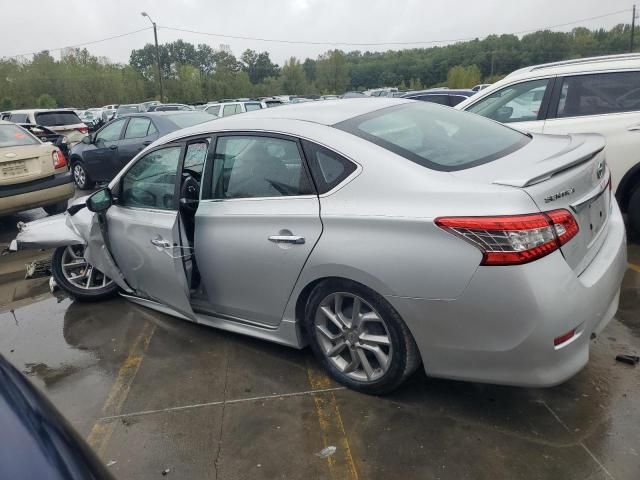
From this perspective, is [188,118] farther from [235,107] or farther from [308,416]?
[308,416]

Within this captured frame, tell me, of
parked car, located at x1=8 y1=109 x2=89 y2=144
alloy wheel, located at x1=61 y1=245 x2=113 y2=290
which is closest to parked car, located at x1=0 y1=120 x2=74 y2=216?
alloy wheel, located at x1=61 y1=245 x2=113 y2=290

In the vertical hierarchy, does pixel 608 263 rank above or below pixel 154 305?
above

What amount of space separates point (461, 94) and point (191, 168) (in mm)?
10065

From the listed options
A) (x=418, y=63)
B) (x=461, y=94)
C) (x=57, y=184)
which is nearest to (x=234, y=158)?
(x=57, y=184)

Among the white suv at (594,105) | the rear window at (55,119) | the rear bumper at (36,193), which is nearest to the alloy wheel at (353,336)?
the white suv at (594,105)

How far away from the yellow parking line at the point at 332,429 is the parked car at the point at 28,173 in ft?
18.8

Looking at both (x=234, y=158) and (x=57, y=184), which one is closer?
(x=234, y=158)

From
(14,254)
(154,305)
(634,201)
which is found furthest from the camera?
(14,254)

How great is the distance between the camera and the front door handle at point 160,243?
355 centimetres

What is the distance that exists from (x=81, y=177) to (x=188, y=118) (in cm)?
336

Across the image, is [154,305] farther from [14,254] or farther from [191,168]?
[14,254]

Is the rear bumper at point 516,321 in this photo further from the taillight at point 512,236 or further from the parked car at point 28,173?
the parked car at point 28,173

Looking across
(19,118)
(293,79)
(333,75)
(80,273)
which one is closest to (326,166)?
(80,273)

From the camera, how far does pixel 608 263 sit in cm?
266
